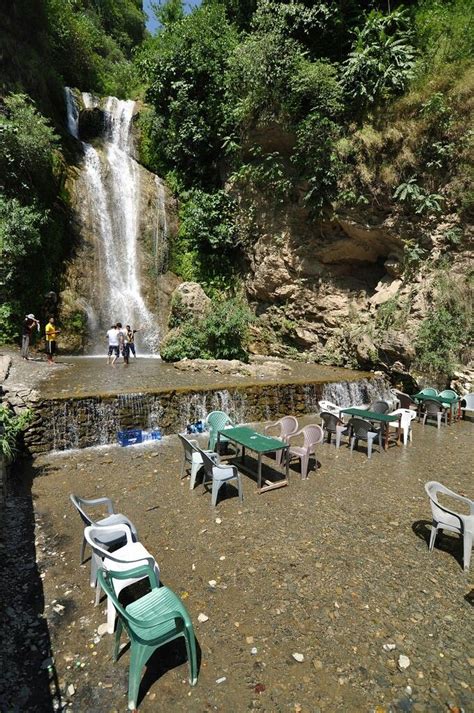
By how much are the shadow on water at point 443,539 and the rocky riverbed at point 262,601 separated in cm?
3

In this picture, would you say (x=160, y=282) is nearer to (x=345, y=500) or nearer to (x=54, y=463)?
(x=54, y=463)

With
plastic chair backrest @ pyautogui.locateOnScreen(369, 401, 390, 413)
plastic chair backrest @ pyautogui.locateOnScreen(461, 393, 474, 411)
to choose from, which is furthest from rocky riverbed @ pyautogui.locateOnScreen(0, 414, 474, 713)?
plastic chair backrest @ pyautogui.locateOnScreen(461, 393, 474, 411)

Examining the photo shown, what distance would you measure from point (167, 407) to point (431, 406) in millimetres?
7781

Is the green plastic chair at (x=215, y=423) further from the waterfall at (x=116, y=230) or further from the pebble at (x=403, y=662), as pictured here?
the waterfall at (x=116, y=230)

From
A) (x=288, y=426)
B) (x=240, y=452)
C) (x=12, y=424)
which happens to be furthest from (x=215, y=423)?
(x=12, y=424)

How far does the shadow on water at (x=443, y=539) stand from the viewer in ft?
15.4

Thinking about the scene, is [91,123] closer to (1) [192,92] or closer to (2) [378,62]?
(1) [192,92]

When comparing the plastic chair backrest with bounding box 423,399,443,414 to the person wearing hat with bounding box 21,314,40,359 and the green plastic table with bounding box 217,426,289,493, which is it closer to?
the green plastic table with bounding box 217,426,289,493

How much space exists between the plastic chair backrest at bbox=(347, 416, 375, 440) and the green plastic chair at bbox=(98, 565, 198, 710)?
20.1 ft

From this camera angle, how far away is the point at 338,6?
15727 mm

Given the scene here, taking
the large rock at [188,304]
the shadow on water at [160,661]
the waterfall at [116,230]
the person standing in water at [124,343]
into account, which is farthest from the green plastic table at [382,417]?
the waterfall at [116,230]

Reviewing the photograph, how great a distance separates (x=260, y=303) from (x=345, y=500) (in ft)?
46.1

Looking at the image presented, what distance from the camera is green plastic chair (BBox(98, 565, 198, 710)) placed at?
278 cm

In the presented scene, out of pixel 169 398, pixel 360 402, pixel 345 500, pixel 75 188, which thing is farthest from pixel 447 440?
pixel 75 188
